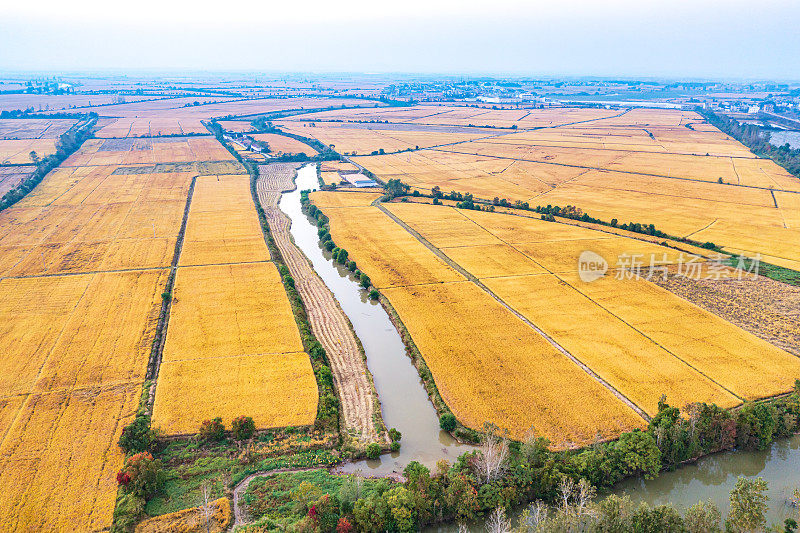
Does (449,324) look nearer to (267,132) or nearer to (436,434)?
(436,434)

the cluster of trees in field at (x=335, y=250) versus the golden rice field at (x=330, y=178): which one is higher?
the golden rice field at (x=330, y=178)

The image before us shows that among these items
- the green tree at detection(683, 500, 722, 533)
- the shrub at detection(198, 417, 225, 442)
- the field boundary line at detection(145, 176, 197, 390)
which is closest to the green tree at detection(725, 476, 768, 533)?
the green tree at detection(683, 500, 722, 533)

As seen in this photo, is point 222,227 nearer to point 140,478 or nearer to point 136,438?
point 136,438

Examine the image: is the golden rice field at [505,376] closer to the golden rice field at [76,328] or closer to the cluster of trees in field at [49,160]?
the golden rice field at [76,328]

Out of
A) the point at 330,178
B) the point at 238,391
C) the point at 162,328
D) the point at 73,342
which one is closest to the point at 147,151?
the point at 330,178

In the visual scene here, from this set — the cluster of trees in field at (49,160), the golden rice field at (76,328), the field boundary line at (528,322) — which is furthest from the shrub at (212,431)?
the cluster of trees in field at (49,160)

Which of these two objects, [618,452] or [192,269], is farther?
[192,269]

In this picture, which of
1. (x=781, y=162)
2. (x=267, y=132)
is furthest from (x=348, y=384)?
(x=267, y=132)
